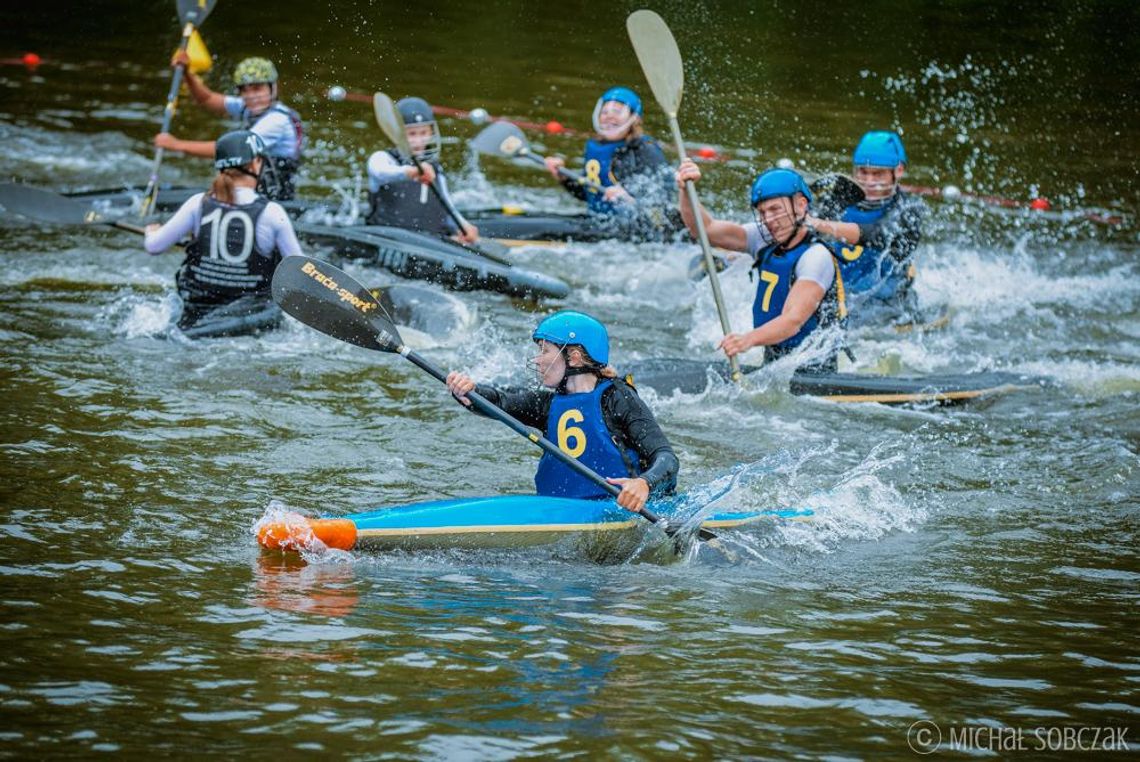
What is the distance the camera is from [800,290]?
7.47 metres

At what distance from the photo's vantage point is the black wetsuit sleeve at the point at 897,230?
8.90 m

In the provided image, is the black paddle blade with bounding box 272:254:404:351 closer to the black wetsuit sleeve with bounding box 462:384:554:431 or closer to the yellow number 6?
the black wetsuit sleeve with bounding box 462:384:554:431

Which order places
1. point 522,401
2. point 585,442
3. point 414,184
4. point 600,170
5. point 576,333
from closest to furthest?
point 576,333, point 585,442, point 522,401, point 414,184, point 600,170

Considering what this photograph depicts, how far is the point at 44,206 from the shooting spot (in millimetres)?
9414

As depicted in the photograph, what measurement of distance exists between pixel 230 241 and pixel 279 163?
10.2 ft

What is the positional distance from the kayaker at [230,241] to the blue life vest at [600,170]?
12.8 ft

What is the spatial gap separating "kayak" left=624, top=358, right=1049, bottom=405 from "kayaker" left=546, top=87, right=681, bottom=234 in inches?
134

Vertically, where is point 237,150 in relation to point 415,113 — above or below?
below

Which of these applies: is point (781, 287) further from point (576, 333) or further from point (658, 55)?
point (576, 333)

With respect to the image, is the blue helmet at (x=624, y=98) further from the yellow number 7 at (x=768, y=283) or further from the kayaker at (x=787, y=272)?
the yellow number 7 at (x=768, y=283)

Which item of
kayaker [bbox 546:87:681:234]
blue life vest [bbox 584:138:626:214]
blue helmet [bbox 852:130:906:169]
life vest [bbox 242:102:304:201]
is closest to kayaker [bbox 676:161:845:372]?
blue helmet [bbox 852:130:906:169]

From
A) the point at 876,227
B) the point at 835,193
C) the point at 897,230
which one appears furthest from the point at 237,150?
the point at 897,230

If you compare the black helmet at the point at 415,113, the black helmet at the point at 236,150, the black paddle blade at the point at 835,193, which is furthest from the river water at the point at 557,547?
the black helmet at the point at 415,113

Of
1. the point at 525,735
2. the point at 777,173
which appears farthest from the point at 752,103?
the point at 525,735
